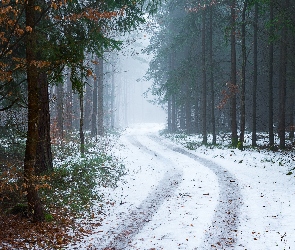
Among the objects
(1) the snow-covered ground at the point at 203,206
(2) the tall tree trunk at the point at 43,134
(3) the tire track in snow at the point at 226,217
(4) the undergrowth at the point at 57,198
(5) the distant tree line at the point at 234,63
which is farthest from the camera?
(5) the distant tree line at the point at 234,63

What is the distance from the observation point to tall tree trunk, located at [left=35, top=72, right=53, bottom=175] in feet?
37.5

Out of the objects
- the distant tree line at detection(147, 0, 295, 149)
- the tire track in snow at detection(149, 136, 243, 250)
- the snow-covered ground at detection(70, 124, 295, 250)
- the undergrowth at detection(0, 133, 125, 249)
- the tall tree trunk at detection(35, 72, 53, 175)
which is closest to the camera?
the tire track in snow at detection(149, 136, 243, 250)

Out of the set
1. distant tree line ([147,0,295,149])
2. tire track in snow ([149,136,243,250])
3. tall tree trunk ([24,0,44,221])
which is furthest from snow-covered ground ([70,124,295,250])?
distant tree line ([147,0,295,149])

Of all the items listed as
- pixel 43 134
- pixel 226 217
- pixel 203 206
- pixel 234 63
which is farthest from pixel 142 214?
pixel 234 63

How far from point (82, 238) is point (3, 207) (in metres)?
2.88

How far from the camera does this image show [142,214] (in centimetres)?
980

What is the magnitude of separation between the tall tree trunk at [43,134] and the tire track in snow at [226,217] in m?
6.60

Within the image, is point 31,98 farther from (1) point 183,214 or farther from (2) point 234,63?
(2) point 234,63

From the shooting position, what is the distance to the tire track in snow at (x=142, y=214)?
25.4 ft

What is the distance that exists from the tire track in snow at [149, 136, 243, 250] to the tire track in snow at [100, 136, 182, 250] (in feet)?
6.13

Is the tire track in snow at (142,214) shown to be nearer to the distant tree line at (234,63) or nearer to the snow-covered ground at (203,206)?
the snow-covered ground at (203,206)

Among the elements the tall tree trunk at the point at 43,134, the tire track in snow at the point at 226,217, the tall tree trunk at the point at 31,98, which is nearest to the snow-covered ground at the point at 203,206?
the tire track in snow at the point at 226,217

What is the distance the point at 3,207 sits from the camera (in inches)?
362

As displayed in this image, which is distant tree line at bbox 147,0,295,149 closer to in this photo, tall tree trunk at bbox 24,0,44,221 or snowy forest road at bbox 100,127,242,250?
snowy forest road at bbox 100,127,242,250
